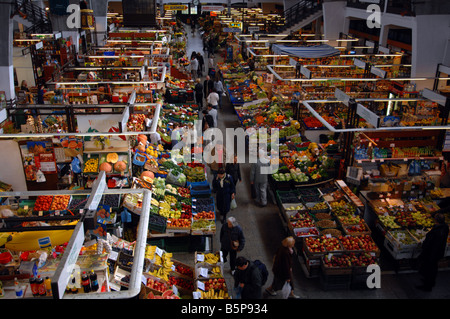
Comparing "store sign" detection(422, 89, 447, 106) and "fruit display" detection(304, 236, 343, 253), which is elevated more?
"store sign" detection(422, 89, 447, 106)

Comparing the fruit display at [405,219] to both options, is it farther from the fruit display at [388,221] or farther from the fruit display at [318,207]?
the fruit display at [318,207]

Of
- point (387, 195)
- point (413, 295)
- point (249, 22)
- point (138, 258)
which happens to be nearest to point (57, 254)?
point (138, 258)

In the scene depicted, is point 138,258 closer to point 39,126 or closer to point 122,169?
point 122,169

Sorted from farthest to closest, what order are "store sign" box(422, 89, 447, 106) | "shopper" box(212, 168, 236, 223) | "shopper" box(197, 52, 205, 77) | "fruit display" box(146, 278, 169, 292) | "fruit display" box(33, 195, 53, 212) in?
"shopper" box(197, 52, 205, 77) → "store sign" box(422, 89, 447, 106) → "shopper" box(212, 168, 236, 223) → "fruit display" box(33, 195, 53, 212) → "fruit display" box(146, 278, 169, 292)

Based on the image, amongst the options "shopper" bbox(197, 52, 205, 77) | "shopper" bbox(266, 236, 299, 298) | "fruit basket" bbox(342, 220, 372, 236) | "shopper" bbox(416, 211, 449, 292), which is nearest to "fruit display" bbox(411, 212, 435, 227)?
"shopper" bbox(416, 211, 449, 292)

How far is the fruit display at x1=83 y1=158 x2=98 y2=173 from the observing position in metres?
7.55

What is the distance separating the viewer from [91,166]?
7.58m

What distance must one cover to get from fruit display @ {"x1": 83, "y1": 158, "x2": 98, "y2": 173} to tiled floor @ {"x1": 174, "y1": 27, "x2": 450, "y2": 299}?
2355mm

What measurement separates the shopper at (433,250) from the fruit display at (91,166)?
6.16m

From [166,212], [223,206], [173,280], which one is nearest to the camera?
[173,280]

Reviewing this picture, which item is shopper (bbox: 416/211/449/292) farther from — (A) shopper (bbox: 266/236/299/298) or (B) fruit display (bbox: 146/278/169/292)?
(B) fruit display (bbox: 146/278/169/292)

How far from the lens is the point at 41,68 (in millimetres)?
19031

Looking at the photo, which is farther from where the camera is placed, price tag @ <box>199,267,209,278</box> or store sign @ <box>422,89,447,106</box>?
store sign @ <box>422,89,447,106</box>

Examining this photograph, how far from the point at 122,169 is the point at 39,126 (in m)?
2.43
